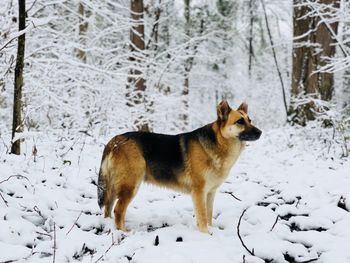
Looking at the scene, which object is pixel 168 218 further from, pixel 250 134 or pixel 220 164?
pixel 250 134

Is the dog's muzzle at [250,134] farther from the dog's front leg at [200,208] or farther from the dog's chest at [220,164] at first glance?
the dog's front leg at [200,208]

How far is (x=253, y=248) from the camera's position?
3.84 meters

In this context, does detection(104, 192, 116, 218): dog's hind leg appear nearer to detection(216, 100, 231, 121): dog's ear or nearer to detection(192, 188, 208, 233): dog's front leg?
detection(192, 188, 208, 233): dog's front leg

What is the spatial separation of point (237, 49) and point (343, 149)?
2113cm

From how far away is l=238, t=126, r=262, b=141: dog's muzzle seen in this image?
4961 mm

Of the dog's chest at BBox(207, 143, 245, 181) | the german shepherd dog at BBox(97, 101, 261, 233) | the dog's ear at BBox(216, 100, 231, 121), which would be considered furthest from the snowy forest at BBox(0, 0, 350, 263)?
the dog's ear at BBox(216, 100, 231, 121)

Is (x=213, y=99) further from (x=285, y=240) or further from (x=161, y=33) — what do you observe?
(x=285, y=240)

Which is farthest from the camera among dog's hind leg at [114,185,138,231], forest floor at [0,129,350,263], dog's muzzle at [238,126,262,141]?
dog's muzzle at [238,126,262,141]

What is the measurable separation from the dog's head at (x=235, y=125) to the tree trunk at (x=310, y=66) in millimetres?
5712

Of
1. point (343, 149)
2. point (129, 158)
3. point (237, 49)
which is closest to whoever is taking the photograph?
point (129, 158)

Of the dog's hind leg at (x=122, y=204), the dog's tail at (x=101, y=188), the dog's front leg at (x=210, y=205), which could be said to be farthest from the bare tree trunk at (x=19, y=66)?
the dog's front leg at (x=210, y=205)

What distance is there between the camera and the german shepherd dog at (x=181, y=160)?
194 inches

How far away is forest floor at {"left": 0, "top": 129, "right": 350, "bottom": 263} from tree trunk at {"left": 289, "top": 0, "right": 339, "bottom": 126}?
156 inches

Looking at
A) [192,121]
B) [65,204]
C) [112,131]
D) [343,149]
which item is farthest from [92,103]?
[192,121]
